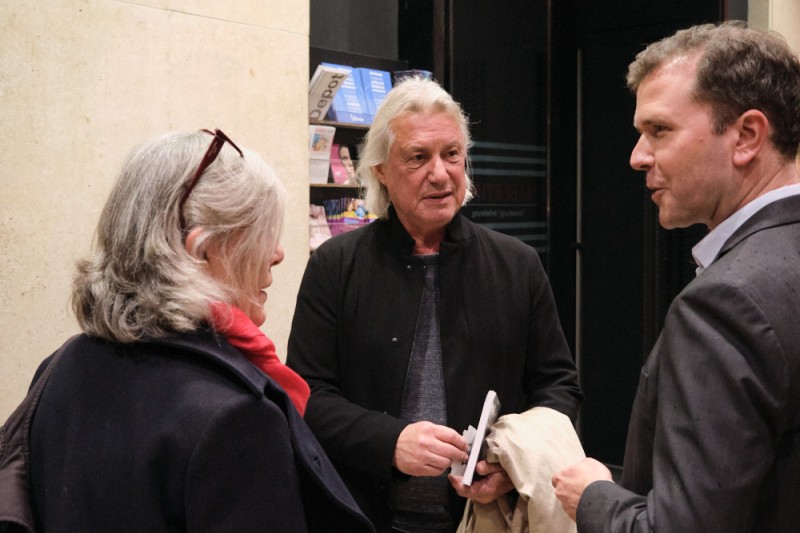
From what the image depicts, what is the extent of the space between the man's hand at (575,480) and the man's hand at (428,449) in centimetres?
45

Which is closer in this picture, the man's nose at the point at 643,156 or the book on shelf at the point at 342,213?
the man's nose at the point at 643,156

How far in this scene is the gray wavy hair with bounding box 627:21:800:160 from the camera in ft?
4.96

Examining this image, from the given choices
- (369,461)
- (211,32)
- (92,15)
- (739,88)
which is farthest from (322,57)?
(739,88)

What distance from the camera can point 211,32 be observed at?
368cm

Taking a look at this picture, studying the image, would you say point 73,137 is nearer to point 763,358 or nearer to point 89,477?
point 89,477

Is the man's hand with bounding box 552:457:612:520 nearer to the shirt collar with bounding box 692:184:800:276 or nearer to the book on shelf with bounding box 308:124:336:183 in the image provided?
the shirt collar with bounding box 692:184:800:276

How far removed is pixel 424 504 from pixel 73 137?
78.3 inches

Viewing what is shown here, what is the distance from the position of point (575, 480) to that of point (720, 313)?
0.46 m

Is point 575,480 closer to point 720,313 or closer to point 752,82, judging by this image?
point 720,313

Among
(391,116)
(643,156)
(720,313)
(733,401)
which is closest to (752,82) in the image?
(643,156)

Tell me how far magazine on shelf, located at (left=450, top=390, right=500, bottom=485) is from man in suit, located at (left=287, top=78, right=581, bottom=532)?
84 millimetres

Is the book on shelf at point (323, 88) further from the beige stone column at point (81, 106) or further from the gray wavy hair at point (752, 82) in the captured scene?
the gray wavy hair at point (752, 82)

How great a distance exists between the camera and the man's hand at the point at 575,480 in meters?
1.57

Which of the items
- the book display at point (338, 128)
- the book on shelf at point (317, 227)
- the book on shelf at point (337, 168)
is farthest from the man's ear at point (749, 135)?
the book on shelf at point (337, 168)
